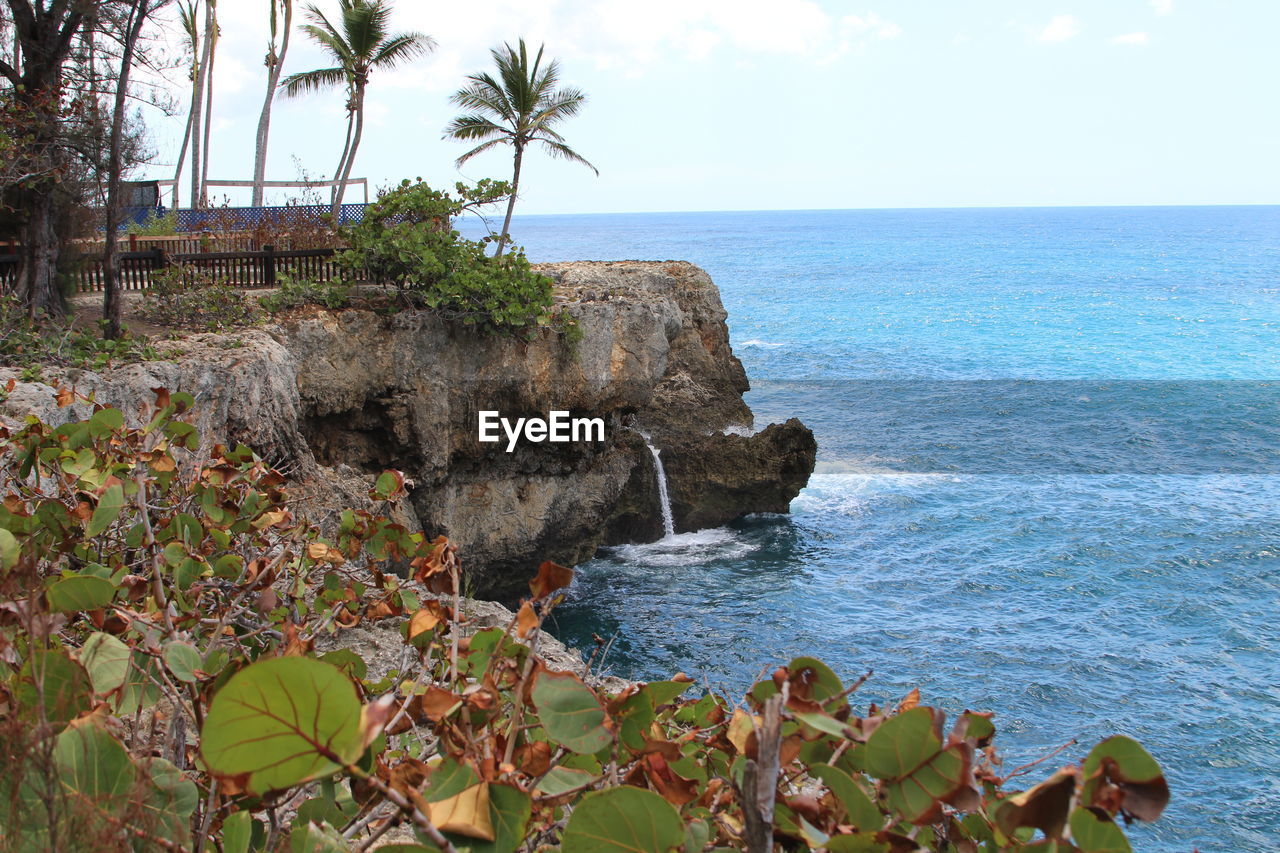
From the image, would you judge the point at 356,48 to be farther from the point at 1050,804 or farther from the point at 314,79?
the point at 1050,804

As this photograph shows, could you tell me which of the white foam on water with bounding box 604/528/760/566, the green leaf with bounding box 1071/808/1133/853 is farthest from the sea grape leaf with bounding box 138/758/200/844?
the white foam on water with bounding box 604/528/760/566

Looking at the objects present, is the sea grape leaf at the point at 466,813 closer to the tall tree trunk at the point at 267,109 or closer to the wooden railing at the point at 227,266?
the wooden railing at the point at 227,266

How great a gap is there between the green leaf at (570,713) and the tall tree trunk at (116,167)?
13936mm

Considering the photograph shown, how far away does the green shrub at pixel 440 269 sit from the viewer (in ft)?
61.1

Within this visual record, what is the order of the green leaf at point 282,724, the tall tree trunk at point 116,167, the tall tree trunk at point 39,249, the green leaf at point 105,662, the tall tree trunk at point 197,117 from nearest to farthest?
the green leaf at point 282,724 < the green leaf at point 105,662 < the tall tree trunk at point 116,167 < the tall tree trunk at point 39,249 < the tall tree trunk at point 197,117

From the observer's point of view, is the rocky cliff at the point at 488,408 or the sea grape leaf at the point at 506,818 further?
the rocky cliff at the point at 488,408

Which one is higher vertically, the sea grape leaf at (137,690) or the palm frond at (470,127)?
the palm frond at (470,127)

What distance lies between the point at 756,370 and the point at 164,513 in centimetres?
4894

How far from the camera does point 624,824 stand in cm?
242

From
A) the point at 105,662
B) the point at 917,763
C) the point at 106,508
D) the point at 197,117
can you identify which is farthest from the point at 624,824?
the point at 197,117

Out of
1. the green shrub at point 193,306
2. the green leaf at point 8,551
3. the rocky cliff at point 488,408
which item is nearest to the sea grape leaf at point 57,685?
the green leaf at point 8,551

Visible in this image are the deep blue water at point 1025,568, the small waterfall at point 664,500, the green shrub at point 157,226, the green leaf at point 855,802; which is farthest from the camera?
the green shrub at point 157,226

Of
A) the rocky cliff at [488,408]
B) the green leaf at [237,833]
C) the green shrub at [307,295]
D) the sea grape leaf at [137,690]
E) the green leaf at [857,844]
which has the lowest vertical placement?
the rocky cliff at [488,408]

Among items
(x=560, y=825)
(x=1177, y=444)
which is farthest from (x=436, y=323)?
(x=1177, y=444)
